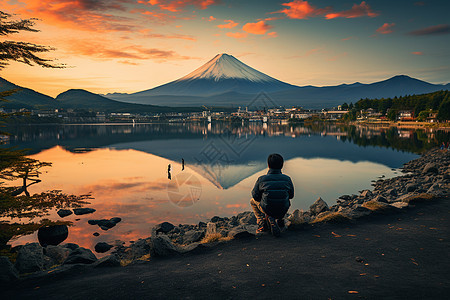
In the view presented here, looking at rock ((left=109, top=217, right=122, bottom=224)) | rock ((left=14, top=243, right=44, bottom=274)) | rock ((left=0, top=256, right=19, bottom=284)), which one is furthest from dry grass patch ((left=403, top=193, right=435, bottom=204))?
rock ((left=109, top=217, right=122, bottom=224))

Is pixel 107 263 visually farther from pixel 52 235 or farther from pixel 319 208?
pixel 319 208

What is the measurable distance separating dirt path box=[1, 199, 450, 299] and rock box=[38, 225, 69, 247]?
1197 centimetres

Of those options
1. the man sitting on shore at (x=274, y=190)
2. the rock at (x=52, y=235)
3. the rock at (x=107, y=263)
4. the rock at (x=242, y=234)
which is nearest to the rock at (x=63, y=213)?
the rock at (x=52, y=235)

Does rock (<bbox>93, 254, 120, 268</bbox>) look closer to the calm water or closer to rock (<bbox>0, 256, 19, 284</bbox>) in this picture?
rock (<bbox>0, 256, 19, 284</bbox>)

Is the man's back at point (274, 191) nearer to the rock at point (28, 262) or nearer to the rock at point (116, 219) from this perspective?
the rock at point (28, 262)

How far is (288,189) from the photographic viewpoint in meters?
10.2

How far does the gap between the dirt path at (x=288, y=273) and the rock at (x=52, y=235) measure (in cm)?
1197

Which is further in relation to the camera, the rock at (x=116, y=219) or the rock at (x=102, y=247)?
the rock at (x=116, y=219)

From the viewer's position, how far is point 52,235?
1889 centimetres

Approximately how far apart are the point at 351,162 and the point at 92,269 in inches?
2046

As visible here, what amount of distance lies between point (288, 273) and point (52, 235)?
16.8 meters

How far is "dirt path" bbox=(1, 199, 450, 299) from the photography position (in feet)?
22.6

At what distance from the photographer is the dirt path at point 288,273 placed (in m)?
6.89

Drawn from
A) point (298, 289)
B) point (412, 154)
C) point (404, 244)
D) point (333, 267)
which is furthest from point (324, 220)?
point (412, 154)
